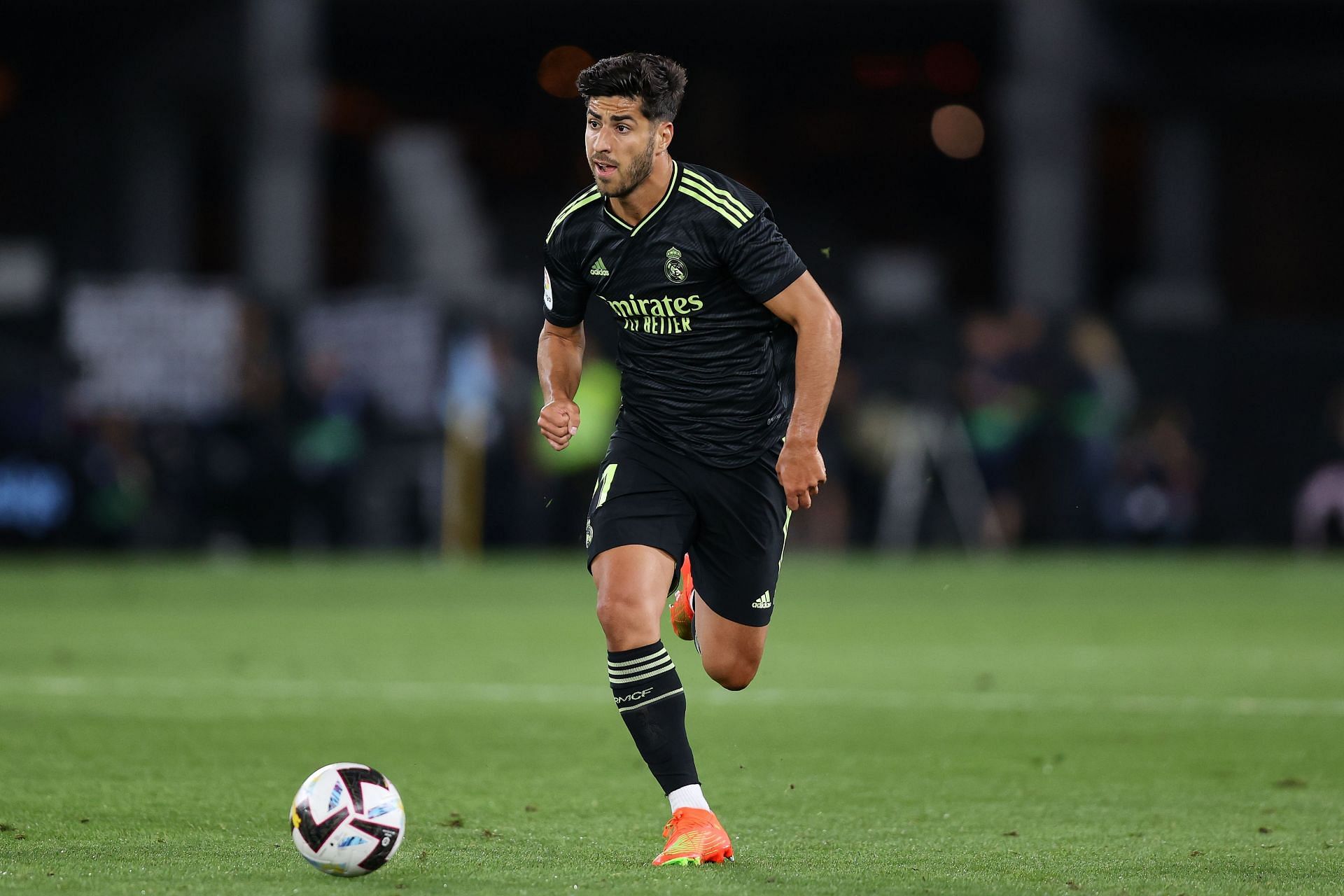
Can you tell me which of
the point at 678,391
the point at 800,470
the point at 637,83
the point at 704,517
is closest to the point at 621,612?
the point at 704,517

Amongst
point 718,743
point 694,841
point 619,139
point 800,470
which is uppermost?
point 619,139

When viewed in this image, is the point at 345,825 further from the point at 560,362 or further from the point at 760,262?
the point at 760,262

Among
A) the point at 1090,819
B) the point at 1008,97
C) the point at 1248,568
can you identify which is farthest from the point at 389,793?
the point at 1008,97

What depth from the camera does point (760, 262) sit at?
20.2 feet

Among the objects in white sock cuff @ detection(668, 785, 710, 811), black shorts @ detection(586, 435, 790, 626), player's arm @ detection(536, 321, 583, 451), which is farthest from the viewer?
player's arm @ detection(536, 321, 583, 451)

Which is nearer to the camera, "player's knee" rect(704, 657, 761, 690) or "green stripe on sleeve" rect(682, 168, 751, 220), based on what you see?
"green stripe on sleeve" rect(682, 168, 751, 220)

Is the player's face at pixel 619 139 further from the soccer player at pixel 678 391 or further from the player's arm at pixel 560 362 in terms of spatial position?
the player's arm at pixel 560 362

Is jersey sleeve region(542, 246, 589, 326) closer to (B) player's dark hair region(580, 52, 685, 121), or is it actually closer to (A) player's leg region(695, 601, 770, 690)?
(B) player's dark hair region(580, 52, 685, 121)

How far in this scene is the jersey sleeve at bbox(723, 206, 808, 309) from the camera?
20.2 ft

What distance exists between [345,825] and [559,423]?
1555mm

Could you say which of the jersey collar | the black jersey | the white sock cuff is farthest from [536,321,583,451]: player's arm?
the white sock cuff

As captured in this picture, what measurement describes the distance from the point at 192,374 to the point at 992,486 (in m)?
9.00

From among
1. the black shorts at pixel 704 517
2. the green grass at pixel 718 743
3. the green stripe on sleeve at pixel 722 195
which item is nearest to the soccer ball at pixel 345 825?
the green grass at pixel 718 743

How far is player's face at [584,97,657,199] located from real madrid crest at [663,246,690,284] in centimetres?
28
